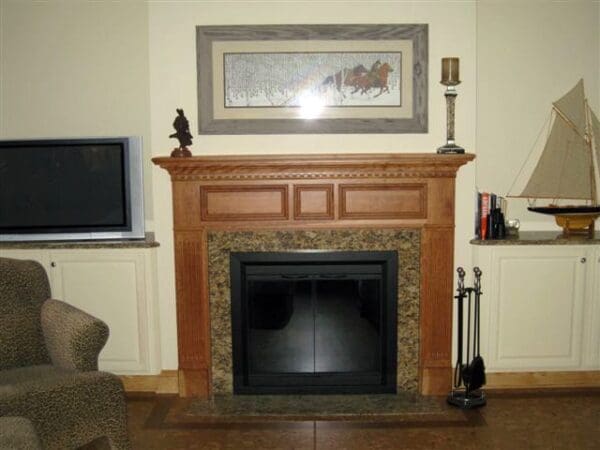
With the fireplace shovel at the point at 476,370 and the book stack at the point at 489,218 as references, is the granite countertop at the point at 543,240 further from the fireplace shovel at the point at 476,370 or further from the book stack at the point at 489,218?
the fireplace shovel at the point at 476,370

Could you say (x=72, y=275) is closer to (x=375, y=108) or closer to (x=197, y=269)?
(x=197, y=269)

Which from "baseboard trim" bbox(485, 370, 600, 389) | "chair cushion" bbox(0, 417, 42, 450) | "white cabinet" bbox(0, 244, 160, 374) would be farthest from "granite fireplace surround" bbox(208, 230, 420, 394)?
"chair cushion" bbox(0, 417, 42, 450)

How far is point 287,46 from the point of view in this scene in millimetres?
3057

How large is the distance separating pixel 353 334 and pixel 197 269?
0.97 meters

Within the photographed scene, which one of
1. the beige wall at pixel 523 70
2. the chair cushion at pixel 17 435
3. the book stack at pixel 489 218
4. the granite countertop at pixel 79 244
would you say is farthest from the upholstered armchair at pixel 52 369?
the beige wall at pixel 523 70

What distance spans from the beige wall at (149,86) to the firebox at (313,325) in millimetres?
429

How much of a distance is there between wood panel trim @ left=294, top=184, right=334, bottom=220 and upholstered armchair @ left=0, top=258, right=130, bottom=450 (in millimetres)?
1201

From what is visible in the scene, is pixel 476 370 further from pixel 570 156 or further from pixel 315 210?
pixel 570 156

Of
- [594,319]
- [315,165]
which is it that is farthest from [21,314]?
[594,319]

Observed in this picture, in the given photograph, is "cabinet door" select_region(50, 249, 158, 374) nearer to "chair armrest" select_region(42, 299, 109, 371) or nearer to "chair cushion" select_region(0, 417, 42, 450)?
"chair armrest" select_region(42, 299, 109, 371)

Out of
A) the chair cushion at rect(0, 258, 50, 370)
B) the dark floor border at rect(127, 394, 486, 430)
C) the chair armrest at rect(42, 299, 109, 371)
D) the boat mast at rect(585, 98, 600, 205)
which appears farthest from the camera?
the boat mast at rect(585, 98, 600, 205)

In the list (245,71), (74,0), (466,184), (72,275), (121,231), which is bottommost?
(72,275)

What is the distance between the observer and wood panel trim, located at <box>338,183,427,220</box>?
118 inches

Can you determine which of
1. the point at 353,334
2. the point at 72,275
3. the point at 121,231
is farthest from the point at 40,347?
the point at 353,334
